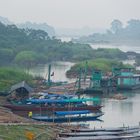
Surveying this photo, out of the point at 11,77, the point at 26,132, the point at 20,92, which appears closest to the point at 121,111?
the point at 20,92

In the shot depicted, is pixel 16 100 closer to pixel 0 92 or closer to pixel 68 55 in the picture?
pixel 0 92

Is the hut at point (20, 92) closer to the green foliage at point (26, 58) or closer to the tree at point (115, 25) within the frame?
the green foliage at point (26, 58)

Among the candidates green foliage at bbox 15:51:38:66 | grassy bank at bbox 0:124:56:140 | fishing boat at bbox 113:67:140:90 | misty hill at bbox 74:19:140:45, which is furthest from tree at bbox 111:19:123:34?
grassy bank at bbox 0:124:56:140

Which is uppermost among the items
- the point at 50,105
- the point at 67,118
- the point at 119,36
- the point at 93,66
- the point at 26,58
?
the point at 119,36

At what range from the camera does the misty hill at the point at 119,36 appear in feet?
337

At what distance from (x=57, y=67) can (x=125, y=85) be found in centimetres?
1274

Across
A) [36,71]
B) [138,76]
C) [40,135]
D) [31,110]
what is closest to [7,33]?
[36,71]

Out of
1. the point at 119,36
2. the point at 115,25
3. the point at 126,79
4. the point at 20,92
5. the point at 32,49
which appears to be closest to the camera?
the point at 20,92

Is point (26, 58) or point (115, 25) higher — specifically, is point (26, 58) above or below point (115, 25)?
below

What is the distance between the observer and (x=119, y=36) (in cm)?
11181

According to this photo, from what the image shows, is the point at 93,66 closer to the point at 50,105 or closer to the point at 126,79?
the point at 126,79

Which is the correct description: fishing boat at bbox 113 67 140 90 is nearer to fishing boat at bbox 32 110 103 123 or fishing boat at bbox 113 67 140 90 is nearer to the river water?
the river water

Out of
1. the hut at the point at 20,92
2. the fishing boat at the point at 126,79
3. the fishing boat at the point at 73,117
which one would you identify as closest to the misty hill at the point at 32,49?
the fishing boat at the point at 126,79

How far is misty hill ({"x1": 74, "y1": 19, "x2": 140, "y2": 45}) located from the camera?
102688 mm
